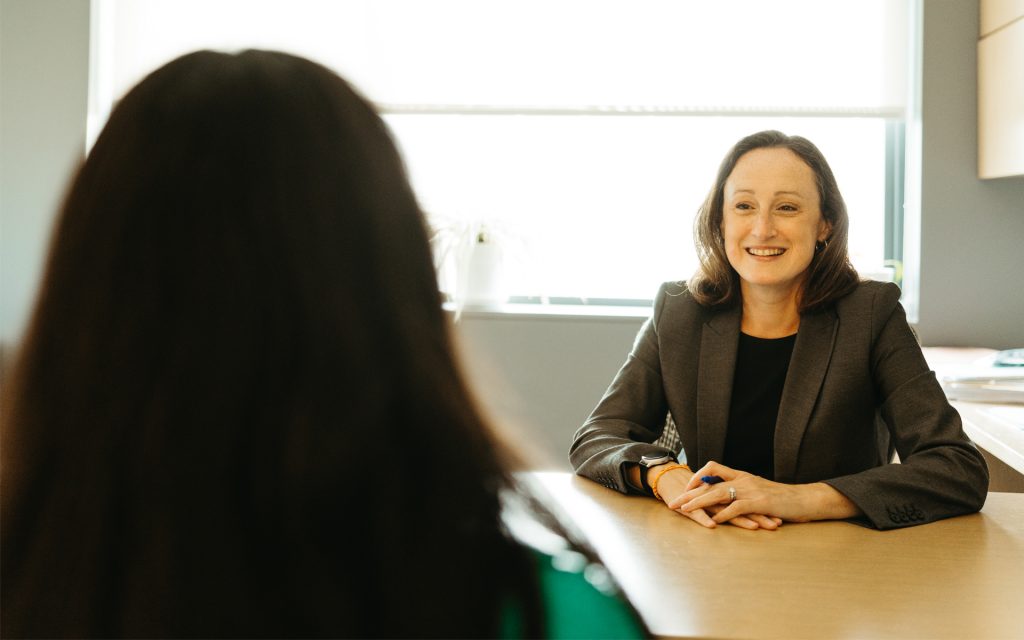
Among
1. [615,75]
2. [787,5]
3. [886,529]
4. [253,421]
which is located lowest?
[886,529]

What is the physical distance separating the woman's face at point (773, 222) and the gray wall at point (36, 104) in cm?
262

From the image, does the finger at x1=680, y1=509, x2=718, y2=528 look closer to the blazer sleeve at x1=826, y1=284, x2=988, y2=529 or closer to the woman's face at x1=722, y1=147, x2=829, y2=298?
the blazer sleeve at x1=826, y1=284, x2=988, y2=529

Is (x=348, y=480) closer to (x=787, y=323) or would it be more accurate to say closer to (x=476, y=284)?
(x=787, y=323)

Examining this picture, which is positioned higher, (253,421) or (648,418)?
(253,421)

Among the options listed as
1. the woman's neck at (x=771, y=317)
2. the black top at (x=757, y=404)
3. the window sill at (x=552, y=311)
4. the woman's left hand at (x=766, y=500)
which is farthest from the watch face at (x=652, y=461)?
the window sill at (x=552, y=311)

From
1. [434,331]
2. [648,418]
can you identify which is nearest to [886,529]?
[648,418]

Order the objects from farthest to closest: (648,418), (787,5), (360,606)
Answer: (787,5) < (648,418) < (360,606)

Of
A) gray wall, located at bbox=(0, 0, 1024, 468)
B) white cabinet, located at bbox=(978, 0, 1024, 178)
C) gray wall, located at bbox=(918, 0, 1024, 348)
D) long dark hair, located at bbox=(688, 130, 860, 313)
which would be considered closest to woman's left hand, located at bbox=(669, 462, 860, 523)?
long dark hair, located at bbox=(688, 130, 860, 313)

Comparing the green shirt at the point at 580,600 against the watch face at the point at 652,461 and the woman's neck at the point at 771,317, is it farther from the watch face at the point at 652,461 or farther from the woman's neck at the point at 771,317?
the woman's neck at the point at 771,317

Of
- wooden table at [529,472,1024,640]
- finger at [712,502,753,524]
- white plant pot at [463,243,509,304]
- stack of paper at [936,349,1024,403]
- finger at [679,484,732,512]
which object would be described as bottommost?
wooden table at [529,472,1024,640]

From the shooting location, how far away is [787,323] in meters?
1.95

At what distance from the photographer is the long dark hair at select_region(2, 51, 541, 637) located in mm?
532

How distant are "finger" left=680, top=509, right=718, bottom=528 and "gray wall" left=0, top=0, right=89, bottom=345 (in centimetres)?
298

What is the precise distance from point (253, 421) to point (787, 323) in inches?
62.1
